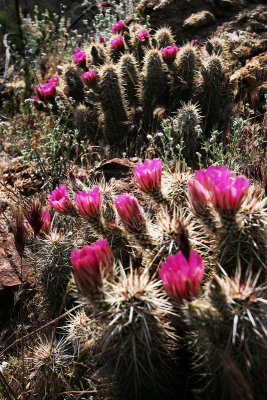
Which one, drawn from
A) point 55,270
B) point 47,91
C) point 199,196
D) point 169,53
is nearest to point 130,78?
point 169,53

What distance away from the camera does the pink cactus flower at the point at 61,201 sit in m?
2.50

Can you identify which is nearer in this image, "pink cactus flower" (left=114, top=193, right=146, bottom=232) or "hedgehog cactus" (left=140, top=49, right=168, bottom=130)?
"pink cactus flower" (left=114, top=193, right=146, bottom=232)

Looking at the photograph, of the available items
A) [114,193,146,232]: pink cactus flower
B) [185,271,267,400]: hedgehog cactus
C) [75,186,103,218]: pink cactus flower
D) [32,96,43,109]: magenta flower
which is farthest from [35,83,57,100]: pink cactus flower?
[185,271,267,400]: hedgehog cactus

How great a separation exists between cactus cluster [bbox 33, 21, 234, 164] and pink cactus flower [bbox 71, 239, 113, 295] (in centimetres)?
219

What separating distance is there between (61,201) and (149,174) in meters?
0.73

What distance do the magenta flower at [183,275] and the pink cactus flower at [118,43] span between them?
3.93m

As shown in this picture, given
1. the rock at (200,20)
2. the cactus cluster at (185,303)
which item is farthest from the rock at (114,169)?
the rock at (200,20)

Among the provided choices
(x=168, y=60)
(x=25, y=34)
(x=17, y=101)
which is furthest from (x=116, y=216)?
(x=25, y=34)

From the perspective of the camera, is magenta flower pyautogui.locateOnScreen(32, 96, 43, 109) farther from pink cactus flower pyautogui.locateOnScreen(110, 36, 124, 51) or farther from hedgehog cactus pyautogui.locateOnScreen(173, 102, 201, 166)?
hedgehog cactus pyautogui.locateOnScreen(173, 102, 201, 166)

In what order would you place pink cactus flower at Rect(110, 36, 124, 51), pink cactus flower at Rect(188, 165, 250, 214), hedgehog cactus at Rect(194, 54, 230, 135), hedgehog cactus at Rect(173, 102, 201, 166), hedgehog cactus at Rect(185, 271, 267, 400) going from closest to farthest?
hedgehog cactus at Rect(185, 271, 267, 400)
pink cactus flower at Rect(188, 165, 250, 214)
hedgehog cactus at Rect(173, 102, 201, 166)
hedgehog cactus at Rect(194, 54, 230, 135)
pink cactus flower at Rect(110, 36, 124, 51)

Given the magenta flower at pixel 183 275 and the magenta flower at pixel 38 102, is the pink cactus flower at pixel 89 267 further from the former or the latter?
the magenta flower at pixel 38 102

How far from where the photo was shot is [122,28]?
5.11 m

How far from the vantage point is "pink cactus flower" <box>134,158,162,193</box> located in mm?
2156

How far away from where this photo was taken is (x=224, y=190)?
1.67 meters
